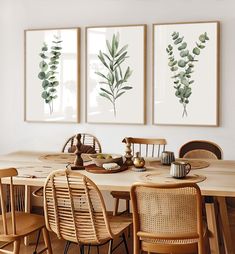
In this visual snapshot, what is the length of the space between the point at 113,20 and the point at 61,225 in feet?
9.16

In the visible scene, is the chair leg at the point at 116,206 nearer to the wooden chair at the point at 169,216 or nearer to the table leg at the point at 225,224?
the table leg at the point at 225,224

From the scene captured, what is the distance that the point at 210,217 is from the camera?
302 cm

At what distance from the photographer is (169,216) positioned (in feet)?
8.46

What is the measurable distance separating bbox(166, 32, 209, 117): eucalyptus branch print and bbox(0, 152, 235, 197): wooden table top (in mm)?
1277

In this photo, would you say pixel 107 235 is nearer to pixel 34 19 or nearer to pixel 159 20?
pixel 159 20

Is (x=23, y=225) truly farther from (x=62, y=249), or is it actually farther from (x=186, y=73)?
(x=186, y=73)

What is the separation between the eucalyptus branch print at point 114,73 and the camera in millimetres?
5023

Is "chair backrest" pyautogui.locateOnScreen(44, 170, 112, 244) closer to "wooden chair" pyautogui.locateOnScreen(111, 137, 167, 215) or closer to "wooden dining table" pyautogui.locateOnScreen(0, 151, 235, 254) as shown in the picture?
"wooden dining table" pyautogui.locateOnScreen(0, 151, 235, 254)

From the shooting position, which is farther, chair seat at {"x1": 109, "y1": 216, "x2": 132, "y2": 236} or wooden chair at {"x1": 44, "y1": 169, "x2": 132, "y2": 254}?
chair seat at {"x1": 109, "y1": 216, "x2": 132, "y2": 236}

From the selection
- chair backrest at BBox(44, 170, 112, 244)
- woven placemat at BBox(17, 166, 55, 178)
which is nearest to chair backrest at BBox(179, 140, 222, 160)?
woven placemat at BBox(17, 166, 55, 178)

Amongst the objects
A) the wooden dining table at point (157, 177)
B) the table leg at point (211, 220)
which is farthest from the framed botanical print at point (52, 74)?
the table leg at point (211, 220)

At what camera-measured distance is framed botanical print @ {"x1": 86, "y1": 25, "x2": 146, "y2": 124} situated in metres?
4.98

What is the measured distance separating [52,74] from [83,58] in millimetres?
400

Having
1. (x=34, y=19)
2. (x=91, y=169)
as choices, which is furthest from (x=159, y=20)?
(x=91, y=169)
